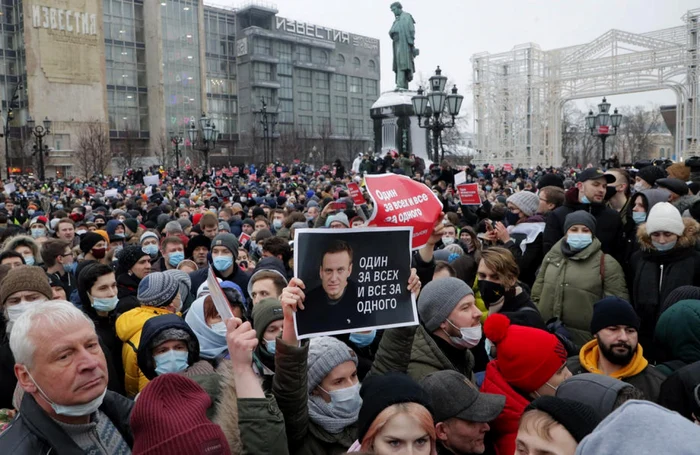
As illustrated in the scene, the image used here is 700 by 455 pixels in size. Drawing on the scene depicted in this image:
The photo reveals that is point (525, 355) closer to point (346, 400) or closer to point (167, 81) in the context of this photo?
point (346, 400)

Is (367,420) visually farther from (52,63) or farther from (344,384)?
(52,63)

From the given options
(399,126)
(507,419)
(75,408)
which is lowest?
(507,419)

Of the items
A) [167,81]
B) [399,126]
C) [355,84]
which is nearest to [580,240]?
[399,126]

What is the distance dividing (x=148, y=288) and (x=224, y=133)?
79.9 meters

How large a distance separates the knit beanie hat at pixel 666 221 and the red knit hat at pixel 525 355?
2408 millimetres

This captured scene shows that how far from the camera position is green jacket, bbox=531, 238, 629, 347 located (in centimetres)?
538

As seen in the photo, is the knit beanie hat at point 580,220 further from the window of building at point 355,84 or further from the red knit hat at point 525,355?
the window of building at point 355,84

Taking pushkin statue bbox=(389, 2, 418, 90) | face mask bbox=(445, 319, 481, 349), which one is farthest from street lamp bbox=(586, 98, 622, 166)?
face mask bbox=(445, 319, 481, 349)

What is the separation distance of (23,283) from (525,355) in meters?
3.62

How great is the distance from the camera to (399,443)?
267cm

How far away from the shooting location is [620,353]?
12.2 ft

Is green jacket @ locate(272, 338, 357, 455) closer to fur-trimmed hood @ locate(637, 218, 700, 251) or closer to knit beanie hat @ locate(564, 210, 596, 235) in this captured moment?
knit beanie hat @ locate(564, 210, 596, 235)

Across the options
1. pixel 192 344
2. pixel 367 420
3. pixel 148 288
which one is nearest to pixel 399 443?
pixel 367 420

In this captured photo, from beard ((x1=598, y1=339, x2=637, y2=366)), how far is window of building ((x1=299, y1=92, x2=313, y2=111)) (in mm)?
90053
